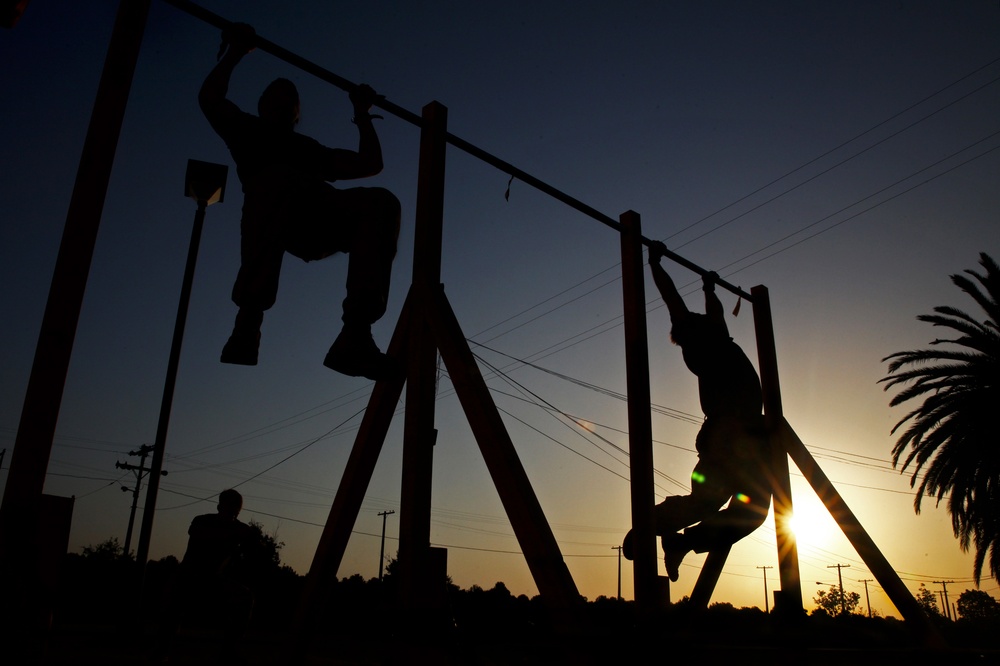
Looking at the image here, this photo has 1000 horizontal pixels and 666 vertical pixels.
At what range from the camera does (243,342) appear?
3000mm

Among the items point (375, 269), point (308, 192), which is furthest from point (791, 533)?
point (308, 192)

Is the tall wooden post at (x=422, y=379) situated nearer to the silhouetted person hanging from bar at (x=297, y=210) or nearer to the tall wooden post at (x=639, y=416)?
the silhouetted person hanging from bar at (x=297, y=210)

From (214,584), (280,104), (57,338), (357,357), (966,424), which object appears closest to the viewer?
(57,338)

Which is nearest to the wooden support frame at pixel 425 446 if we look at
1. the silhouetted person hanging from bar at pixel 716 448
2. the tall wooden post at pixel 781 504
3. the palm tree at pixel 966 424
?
the silhouetted person hanging from bar at pixel 716 448

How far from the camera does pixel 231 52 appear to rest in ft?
10.2

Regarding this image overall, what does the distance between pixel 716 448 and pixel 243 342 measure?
9.53 ft

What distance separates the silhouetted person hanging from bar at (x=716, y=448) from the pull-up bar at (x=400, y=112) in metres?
0.52

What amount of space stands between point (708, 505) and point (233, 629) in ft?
8.76

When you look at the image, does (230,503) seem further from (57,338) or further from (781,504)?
(781,504)

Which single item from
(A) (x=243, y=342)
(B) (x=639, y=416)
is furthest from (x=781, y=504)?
(A) (x=243, y=342)

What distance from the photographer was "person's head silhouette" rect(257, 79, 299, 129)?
332 centimetres

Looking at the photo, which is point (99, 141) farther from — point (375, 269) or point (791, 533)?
point (791, 533)

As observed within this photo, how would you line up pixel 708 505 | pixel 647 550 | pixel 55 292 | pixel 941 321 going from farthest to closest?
1. pixel 941 321
2. pixel 708 505
3. pixel 647 550
4. pixel 55 292

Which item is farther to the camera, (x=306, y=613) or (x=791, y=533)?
(x=791, y=533)
